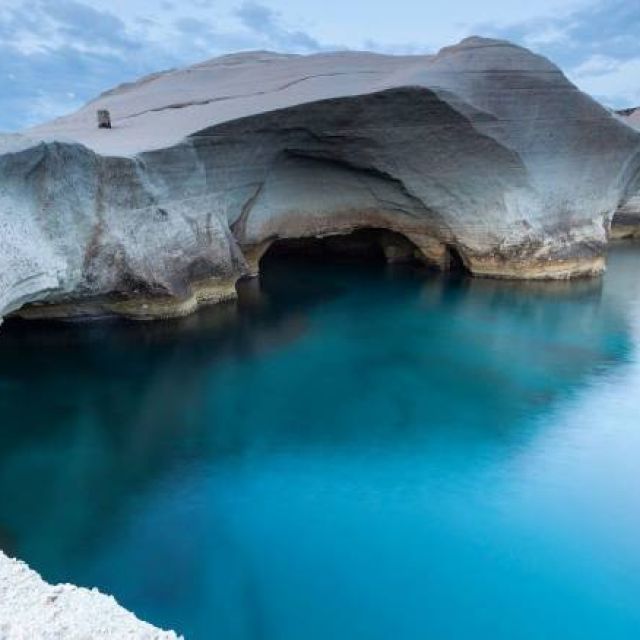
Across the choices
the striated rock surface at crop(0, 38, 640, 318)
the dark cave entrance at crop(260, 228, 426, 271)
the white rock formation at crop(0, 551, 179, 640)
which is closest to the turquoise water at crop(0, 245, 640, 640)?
the striated rock surface at crop(0, 38, 640, 318)

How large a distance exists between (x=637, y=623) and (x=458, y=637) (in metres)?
1.13

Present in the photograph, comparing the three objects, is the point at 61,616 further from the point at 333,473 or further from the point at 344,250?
the point at 344,250

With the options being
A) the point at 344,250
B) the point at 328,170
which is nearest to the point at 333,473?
the point at 328,170

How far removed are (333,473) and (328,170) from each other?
22.7 feet

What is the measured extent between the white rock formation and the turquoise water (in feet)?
5.31

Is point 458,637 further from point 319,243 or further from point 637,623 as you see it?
point 319,243

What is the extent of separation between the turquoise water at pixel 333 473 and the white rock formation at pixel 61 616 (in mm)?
1620

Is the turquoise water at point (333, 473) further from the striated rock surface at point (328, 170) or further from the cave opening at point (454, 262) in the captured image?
the cave opening at point (454, 262)

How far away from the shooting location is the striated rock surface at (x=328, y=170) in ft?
26.2

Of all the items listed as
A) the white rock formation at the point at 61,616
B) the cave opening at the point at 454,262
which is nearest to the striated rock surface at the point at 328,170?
the cave opening at the point at 454,262

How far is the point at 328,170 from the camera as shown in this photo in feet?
36.4

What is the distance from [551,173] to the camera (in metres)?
11.3

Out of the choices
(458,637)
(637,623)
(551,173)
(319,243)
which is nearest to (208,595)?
(458,637)

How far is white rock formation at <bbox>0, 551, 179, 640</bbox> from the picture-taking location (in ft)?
6.64
